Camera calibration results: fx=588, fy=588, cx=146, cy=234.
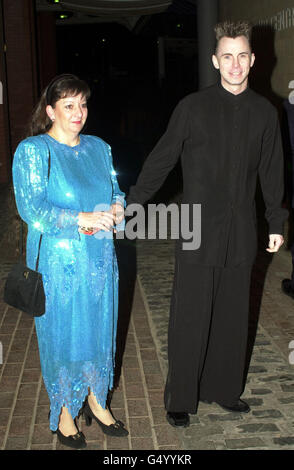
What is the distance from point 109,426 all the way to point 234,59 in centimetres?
→ 211

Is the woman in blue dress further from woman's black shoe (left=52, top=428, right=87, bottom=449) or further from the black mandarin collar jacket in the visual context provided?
the black mandarin collar jacket

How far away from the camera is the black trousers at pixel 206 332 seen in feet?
10.9

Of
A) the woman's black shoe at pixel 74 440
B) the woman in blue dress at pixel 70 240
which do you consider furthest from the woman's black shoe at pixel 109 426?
the woman's black shoe at pixel 74 440

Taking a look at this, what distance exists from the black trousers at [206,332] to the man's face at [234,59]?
3.37 ft

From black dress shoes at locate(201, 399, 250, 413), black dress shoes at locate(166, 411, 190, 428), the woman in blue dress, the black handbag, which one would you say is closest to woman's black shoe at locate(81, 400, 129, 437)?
the woman in blue dress

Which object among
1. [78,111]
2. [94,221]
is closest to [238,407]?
[94,221]

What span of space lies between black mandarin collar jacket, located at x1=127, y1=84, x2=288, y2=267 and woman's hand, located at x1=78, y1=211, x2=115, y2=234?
0.38 m

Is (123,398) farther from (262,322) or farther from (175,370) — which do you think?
(262,322)

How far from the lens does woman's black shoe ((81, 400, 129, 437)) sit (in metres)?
3.34

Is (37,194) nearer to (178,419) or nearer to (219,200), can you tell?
(219,200)

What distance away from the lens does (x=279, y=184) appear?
10.8 ft

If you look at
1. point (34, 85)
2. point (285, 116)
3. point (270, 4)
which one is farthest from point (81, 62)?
point (285, 116)

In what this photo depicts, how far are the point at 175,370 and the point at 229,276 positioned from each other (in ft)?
2.10

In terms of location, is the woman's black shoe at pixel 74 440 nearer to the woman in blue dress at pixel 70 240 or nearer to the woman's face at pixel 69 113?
the woman in blue dress at pixel 70 240
